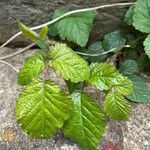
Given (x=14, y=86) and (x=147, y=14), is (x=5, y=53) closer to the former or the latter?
(x=14, y=86)

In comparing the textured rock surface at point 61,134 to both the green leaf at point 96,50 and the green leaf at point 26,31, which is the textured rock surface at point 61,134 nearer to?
the green leaf at point 96,50

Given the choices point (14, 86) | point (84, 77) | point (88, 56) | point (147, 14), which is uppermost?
point (147, 14)

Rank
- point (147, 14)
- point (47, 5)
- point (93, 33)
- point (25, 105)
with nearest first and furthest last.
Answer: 1. point (25, 105)
2. point (147, 14)
3. point (47, 5)
4. point (93, 33)

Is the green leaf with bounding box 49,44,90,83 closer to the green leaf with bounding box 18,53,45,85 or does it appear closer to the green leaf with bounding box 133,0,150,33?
the green leaf with bounding box 18,53,45,85

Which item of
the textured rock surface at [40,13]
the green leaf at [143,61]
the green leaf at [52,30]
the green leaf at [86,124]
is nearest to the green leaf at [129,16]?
the textured rock surface at [40,13]

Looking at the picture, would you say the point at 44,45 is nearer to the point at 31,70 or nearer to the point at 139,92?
the point at 31,70

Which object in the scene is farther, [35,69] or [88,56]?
[88,56]

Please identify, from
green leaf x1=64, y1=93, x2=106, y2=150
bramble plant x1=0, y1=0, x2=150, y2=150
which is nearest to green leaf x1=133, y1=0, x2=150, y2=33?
bramble plant x1=0, y1=0, x2=150, y2=150

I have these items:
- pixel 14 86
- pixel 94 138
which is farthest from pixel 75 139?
pixel 14 86
